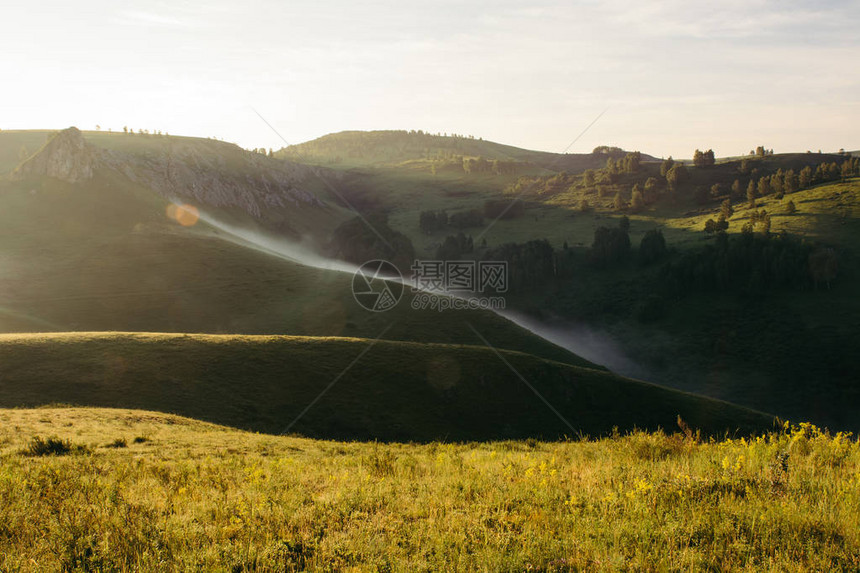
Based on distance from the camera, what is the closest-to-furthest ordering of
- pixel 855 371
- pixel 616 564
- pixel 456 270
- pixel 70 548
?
1. pixel 616 564
2. pixel 70 548
3. pixel 855 371
4. pixel 456 270

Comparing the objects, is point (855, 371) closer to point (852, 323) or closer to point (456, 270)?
point (852, 323)

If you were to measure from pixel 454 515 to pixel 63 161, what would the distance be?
12814cm

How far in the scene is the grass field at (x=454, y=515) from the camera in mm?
6637

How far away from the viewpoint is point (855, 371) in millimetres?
68125

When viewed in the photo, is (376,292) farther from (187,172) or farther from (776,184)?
(776,184)

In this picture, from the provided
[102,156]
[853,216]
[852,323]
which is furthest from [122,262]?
[853,216]

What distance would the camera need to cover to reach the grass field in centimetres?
664

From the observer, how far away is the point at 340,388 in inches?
1259

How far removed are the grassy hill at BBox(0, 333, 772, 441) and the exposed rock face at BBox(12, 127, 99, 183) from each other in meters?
87.5

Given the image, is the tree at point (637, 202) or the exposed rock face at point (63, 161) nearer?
the exposed rock face at point (63, 161)

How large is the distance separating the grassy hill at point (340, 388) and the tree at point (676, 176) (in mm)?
148822

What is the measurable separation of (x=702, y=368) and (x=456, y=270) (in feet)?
226
